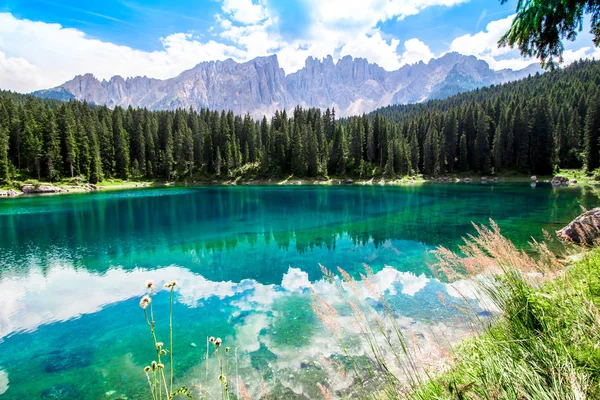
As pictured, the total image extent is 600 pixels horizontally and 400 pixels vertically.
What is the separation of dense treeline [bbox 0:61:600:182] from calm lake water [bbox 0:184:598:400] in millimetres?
64382

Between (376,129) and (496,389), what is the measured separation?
110623mm

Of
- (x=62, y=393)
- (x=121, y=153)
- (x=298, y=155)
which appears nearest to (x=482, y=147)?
(x=298, y=155)

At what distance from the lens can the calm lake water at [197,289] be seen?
359 inches

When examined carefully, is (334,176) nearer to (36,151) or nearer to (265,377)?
(36,151)

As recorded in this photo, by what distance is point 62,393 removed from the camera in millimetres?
8297

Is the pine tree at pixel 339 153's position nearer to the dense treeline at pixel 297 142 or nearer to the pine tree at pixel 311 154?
→ the dense treeline at pixel 297 142

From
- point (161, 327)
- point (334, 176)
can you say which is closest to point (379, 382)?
point (161, 327)

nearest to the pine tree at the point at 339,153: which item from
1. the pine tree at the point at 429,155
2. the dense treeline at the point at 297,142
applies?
the dense treeline at the point at 297,142

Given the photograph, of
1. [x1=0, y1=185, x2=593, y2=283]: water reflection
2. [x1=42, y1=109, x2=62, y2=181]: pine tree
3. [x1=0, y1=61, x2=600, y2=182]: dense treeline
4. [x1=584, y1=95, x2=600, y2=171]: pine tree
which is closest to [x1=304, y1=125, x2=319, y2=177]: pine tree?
[x1=0, y1=61, x2=600, y2=182]: dense treeline

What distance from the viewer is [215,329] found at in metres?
11.3

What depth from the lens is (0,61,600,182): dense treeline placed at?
82812 millimetres

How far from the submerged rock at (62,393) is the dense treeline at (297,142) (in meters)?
90.2

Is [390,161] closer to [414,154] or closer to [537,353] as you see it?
[414,154]

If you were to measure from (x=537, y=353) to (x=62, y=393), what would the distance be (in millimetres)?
11091
